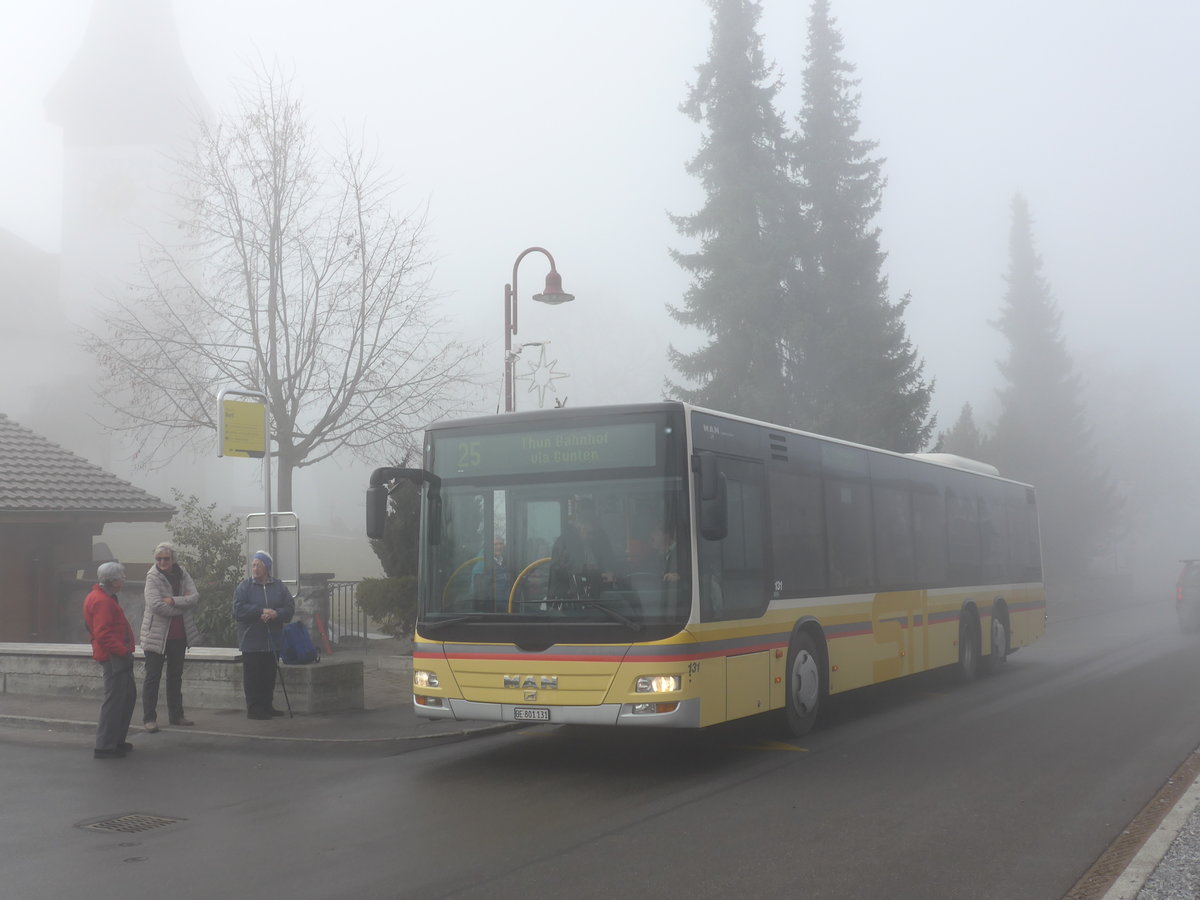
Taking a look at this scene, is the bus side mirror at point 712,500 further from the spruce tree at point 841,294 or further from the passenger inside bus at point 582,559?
the spruce tree at point 841,294

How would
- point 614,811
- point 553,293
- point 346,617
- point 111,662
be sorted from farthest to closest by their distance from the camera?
point 346,617 < point 553,293 < point 111,662 < point 614,811

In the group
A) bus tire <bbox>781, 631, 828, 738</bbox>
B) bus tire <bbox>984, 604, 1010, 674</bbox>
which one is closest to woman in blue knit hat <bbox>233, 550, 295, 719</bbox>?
bus tire <bbox>781, 631, 828, 738</bbox>

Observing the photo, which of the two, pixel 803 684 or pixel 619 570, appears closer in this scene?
pixel 619 570

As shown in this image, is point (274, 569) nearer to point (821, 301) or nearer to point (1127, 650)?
point (1127, 650)

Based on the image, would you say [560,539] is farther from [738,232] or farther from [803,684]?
[738,232]

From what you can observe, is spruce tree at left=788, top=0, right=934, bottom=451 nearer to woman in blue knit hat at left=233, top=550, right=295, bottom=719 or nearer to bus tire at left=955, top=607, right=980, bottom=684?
bus tire at left=955, top=607, right=980, bottom=684

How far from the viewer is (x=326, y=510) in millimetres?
69250

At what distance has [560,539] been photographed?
31.3 feet

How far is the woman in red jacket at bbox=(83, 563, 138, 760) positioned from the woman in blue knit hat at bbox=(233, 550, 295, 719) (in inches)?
62.6

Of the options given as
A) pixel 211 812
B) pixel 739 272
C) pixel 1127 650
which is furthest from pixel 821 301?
pixel 211 812

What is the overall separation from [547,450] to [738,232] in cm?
2434

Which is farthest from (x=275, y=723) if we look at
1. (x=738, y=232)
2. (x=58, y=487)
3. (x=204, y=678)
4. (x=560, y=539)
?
(x=738, y=232)

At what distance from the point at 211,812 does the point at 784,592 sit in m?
5.25

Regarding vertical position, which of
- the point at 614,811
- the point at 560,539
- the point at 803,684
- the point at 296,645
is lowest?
the point at 614,811
